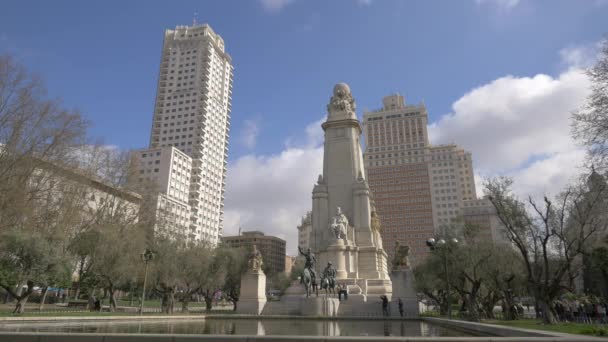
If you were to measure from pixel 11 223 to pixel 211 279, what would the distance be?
19.1m

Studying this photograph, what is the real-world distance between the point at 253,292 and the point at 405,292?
11.3 metres

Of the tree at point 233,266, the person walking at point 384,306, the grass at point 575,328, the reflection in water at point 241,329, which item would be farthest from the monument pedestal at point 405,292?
the tree at point 233,266

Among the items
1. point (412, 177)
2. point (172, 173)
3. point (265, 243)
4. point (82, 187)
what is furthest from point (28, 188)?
point (265, 243)

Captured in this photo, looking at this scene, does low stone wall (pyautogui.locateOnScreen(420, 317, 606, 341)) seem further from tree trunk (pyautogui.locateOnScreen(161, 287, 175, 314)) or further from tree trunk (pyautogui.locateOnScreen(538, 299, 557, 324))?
tree trunk (pyautogui.locateOnScreen(161, 287, 175, 314))

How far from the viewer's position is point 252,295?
95.9 feet

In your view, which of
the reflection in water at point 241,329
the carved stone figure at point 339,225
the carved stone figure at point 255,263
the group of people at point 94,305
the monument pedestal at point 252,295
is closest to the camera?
the reflection in water at point 241,329

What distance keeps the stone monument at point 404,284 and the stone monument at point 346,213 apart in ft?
11.0

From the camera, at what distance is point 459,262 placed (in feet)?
99.5

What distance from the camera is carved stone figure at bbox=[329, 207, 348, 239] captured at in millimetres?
35188

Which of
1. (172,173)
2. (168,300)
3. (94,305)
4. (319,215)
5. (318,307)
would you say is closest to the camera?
(318,307)

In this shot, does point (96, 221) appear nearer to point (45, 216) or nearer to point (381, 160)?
point (45, 216)

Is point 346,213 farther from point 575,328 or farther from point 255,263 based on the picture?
point 575,328

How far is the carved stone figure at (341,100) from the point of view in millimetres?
43094

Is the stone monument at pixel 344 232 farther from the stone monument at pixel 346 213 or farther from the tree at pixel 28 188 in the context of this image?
the tree at pixel 28 188
